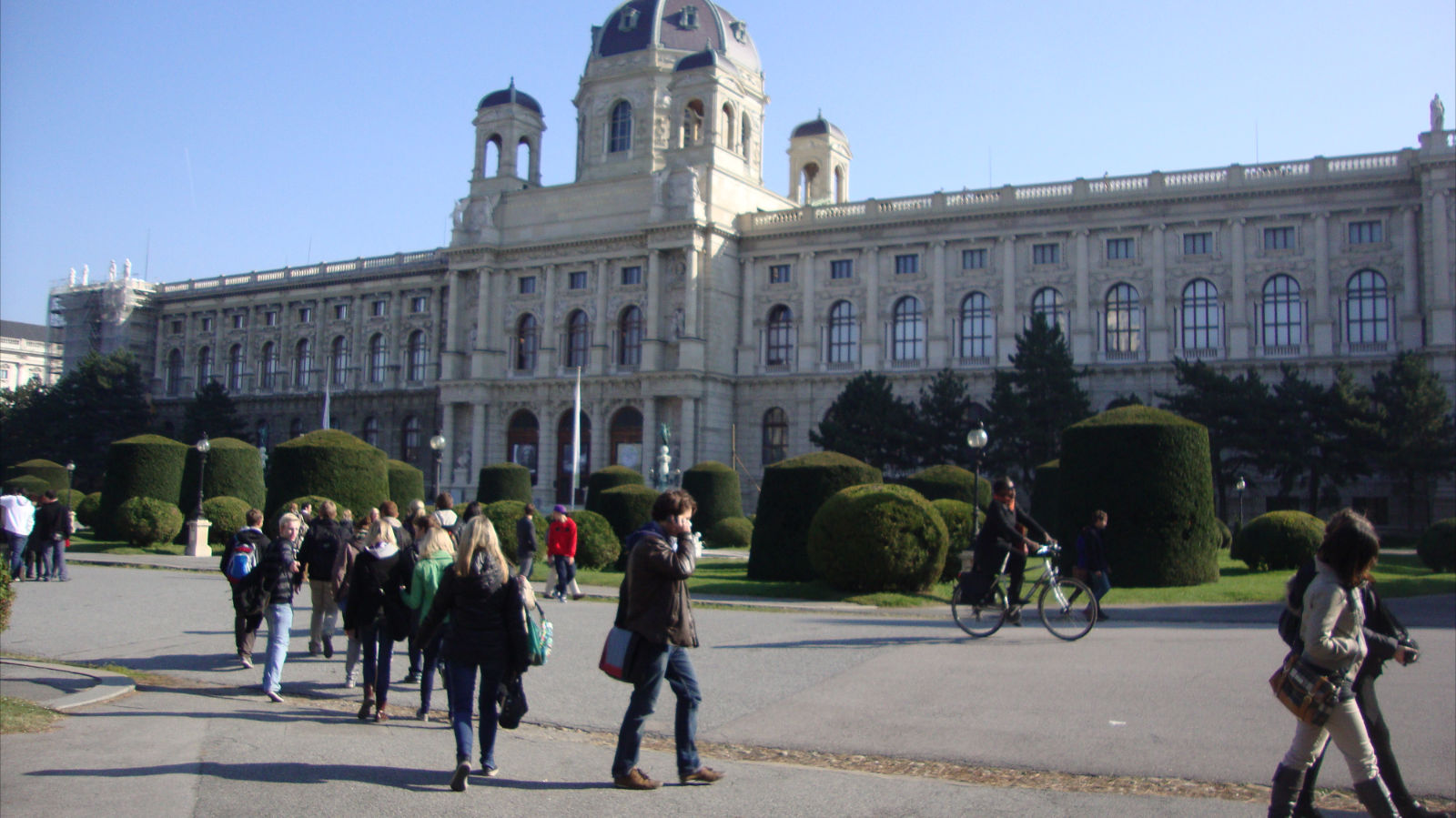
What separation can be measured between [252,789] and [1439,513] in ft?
153

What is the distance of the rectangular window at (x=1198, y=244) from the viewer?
165 feet

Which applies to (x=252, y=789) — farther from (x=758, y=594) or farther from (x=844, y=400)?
(x=844, y=400)

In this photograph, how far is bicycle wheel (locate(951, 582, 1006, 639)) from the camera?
571 inches

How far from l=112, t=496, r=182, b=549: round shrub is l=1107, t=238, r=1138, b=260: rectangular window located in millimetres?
39349

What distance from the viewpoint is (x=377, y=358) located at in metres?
74.1

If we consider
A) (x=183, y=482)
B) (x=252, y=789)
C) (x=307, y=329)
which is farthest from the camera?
(x=307, y=329)

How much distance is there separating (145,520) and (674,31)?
146ft

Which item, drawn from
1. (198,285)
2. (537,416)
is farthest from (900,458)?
(198,285)

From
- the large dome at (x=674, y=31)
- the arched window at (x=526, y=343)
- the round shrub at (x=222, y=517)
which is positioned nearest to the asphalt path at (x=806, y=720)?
the round shrub at (x=222, y=517)

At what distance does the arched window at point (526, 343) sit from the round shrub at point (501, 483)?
65.8ft

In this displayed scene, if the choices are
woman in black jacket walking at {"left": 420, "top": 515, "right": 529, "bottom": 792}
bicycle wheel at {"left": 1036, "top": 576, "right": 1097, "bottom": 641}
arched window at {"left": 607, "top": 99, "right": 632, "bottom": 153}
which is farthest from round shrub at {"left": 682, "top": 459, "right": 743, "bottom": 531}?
arched window at {"left": 607, "top": 99, "right": 632, "bottom": 153}

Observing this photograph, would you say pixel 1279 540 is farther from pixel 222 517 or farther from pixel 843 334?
pixel 843 334

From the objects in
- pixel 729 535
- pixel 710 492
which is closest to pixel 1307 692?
pixel 729 535

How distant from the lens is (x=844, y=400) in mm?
48875
